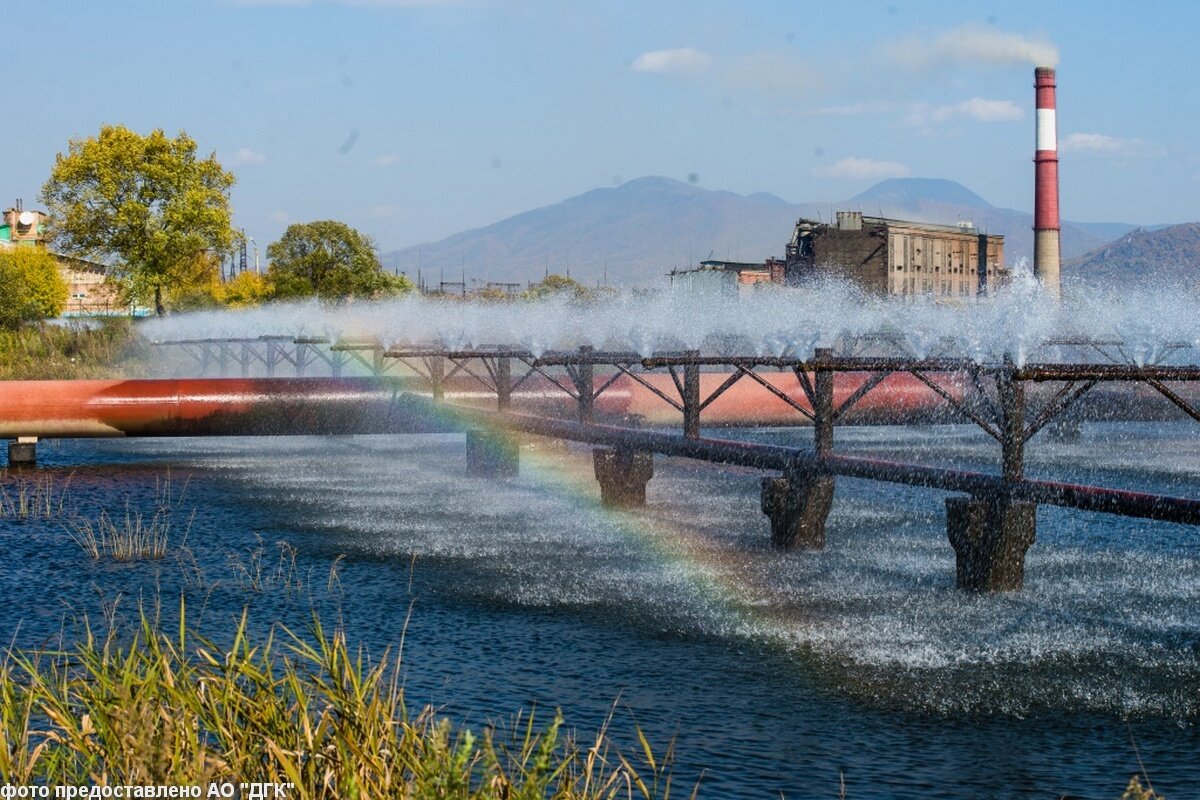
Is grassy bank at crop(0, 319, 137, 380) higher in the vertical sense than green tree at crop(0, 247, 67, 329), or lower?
lower

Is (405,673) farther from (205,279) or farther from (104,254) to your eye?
(205,279)

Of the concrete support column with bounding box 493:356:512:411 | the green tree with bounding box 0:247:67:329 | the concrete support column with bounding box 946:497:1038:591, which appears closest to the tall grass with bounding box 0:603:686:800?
the concrete support column with bounding box 946:497:1038:591

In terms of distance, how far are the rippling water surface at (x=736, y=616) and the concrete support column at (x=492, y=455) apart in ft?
3.20

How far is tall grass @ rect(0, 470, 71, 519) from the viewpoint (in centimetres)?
1725

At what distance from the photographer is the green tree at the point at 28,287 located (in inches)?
3108

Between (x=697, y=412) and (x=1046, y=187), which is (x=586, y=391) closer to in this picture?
(x=697, y=412)

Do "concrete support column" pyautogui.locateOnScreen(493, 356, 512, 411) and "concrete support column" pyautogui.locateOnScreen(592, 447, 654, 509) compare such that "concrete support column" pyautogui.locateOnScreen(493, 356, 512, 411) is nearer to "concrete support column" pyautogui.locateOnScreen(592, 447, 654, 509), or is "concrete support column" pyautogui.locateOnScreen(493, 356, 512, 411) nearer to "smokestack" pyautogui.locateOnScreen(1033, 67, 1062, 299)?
"concrete support column" pyautogui.locateOnScreen(592, 447, 654, 509)

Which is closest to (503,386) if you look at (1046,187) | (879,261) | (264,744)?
(264,744)

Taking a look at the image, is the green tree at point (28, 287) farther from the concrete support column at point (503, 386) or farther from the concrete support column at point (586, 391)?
the concrete support column at point (586, 391)

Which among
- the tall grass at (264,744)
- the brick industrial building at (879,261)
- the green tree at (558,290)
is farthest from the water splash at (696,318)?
the tall grass at (264,744)

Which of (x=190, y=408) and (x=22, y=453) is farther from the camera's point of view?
(x=22, y=453)

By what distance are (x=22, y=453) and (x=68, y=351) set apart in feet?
109

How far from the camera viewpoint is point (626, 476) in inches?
681

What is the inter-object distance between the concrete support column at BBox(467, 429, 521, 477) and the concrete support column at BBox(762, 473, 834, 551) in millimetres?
7564
